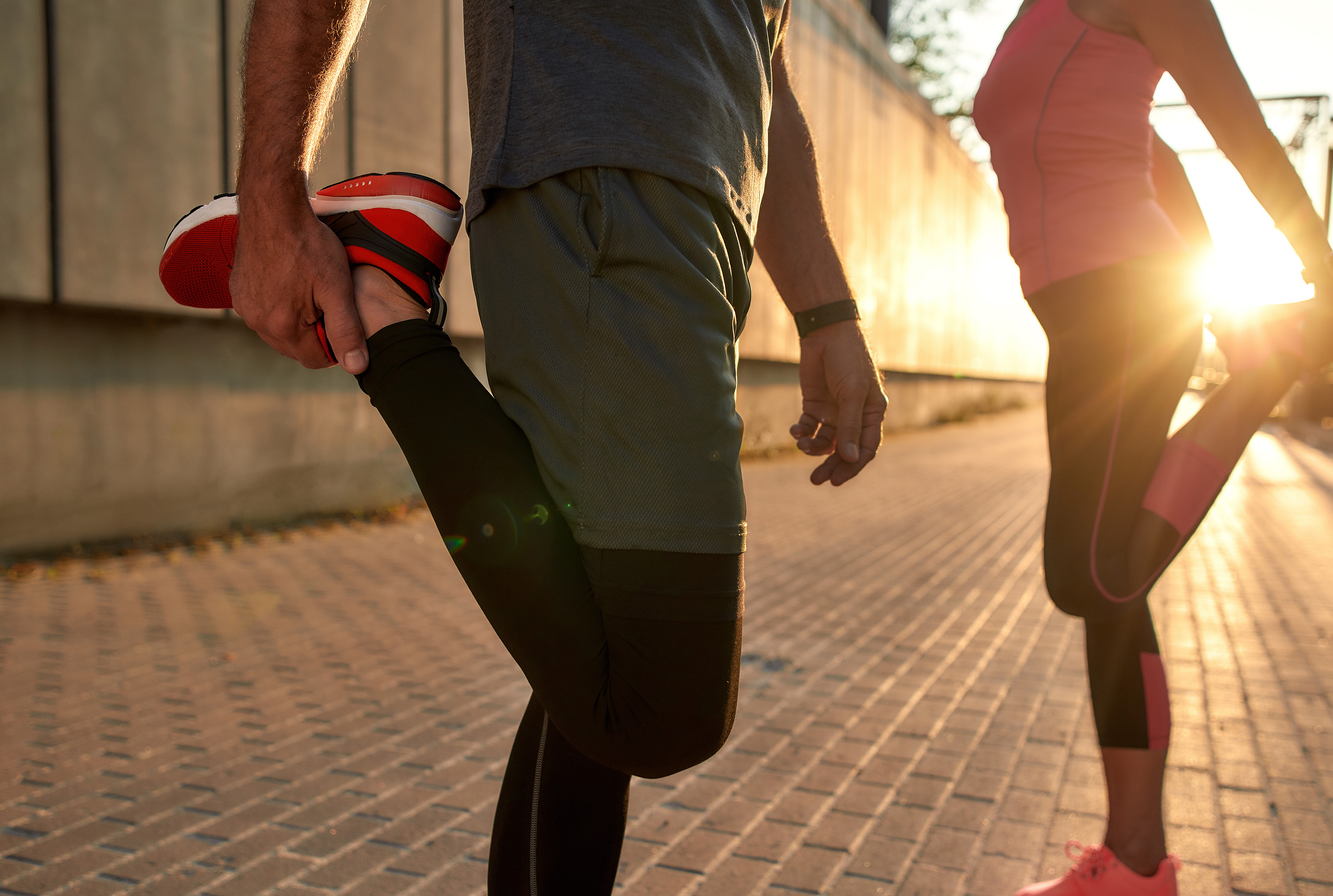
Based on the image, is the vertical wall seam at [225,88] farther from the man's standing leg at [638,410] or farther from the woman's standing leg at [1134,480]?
the man's standing leg at [638,410]

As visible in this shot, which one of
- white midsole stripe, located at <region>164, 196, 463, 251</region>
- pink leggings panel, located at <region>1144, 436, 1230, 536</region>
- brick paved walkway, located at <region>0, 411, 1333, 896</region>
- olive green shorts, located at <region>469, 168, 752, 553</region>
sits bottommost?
brick paved walkway, located at <region>0, 411, 1333, 896</region>

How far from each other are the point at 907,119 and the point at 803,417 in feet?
71.3

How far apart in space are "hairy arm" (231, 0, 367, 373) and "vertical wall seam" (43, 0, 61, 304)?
205 inches

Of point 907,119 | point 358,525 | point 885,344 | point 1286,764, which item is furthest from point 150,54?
point 907,119

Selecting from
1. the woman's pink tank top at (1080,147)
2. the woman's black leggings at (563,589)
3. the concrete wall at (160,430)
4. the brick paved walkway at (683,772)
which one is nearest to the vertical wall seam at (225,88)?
the concrete wall at (160,430)

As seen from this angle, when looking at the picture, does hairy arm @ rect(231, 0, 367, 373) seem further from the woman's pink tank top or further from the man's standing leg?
the woman's pink tank top

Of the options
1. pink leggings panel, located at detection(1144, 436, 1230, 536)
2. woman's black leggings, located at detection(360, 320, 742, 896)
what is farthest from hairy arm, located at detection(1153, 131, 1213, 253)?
woman's black leggings, located at detection(360, 320, 742, 896)

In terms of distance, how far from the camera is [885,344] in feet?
65.7

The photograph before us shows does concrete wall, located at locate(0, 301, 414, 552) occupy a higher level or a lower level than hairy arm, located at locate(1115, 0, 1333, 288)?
lower

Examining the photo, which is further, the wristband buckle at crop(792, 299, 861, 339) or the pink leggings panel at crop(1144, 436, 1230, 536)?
the pink leggings panel at crop(1144, 436, 1230, 536)

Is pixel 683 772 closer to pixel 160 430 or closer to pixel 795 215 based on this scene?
pixel 795 215

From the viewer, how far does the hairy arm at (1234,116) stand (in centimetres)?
172

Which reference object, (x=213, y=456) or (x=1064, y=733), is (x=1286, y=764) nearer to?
(x=1064, y=733)

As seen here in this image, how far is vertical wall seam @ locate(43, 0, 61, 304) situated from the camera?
213 inches
